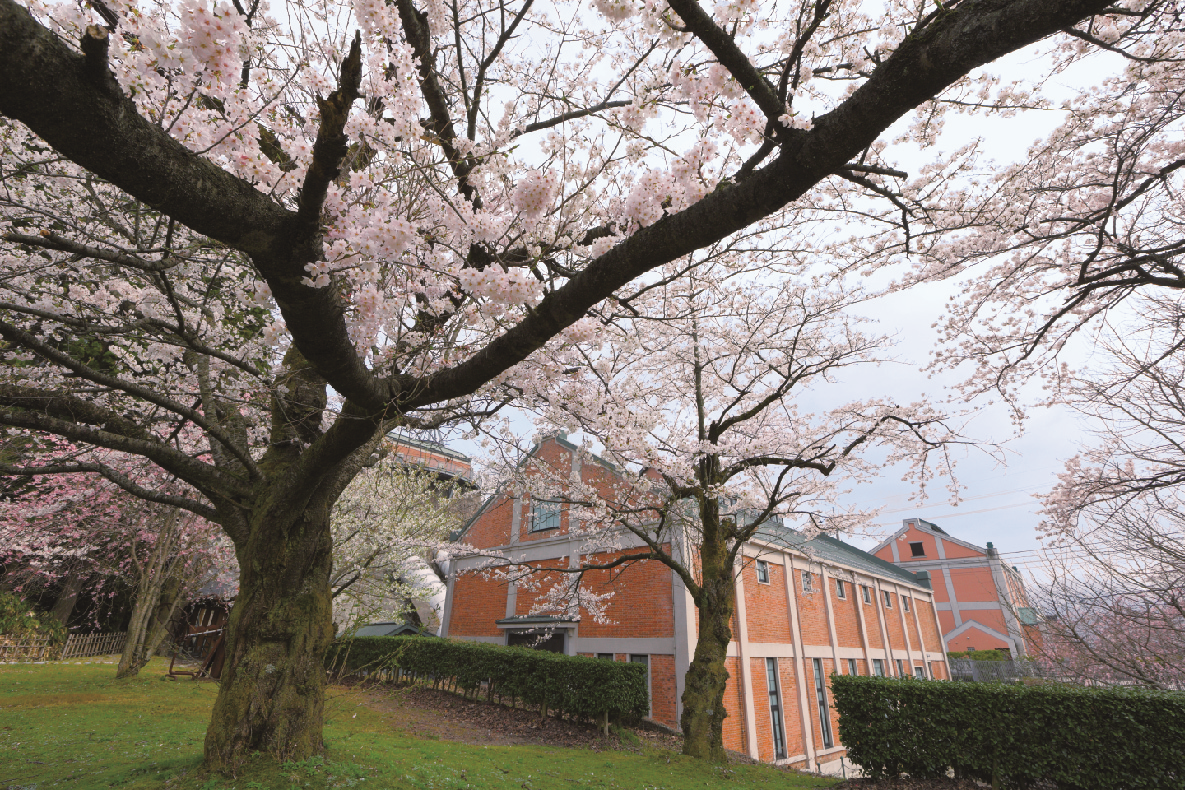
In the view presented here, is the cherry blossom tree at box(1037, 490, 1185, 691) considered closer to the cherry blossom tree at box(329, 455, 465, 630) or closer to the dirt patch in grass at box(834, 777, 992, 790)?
the dirt patch in grass at box(834, 777, 992, 790)

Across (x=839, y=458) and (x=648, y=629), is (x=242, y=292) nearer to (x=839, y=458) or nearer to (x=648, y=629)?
(x=839, y=458)

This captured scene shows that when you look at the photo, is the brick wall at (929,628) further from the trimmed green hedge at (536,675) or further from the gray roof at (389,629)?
the gray roof at (389,629)

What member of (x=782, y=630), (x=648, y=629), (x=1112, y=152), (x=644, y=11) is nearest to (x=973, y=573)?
(x=782, y=630)

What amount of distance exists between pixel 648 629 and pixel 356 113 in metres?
13.1

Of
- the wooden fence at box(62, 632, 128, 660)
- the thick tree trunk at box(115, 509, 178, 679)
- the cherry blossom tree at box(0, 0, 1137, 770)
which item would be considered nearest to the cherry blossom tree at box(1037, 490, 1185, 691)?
the cherry blossom tree at box(0, 0, 1137, 770)

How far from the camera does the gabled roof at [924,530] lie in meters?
33.4

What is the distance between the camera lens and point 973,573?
107ft

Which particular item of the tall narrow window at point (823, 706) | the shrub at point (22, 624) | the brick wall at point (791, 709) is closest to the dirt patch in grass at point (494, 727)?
the brick wall at point (791, 709)

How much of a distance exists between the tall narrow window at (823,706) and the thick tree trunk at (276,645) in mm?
16200

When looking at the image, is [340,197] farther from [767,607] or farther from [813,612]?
[813,612]

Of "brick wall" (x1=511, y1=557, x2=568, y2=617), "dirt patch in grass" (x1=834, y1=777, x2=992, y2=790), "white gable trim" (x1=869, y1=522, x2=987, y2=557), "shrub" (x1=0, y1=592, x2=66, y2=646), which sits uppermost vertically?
"white gable trim" (x1=869, y1=522, x2=987, y2=557)

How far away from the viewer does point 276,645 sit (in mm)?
4984

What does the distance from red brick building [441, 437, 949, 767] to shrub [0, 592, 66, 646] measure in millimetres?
12463

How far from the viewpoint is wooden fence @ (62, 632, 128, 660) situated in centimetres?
1739
